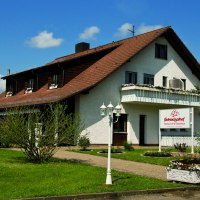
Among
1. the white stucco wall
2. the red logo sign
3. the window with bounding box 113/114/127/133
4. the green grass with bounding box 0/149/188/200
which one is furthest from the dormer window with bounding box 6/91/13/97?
the green grass with bounding box 0/149/188/200

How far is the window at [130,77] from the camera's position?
32312mm

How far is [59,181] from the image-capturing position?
13328 mm

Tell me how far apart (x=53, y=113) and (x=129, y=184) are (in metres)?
6.35

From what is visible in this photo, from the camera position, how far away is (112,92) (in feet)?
102

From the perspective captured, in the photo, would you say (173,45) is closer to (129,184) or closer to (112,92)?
(112,92)

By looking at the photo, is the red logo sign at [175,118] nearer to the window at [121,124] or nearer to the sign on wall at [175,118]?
the sign on wall at [175,118]

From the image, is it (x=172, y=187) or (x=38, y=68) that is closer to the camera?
(x=172, y=187)

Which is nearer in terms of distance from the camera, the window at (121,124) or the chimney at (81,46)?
the window at (121,124)

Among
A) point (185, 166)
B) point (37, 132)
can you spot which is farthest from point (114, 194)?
point (37, 132)

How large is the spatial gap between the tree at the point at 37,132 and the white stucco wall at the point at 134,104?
11133mm

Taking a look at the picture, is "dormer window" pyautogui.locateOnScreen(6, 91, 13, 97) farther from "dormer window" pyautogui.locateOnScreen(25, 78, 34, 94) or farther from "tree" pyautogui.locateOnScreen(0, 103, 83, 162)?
"tree" pyautogui.locateOnScreen(0, 103, 83, 162)

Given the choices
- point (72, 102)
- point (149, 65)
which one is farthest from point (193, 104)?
point (72, 102)

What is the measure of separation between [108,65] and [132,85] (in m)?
2.33

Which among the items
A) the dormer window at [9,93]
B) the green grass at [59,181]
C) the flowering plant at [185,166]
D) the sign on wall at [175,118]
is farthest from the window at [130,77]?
the flowering plant at [185,166]
